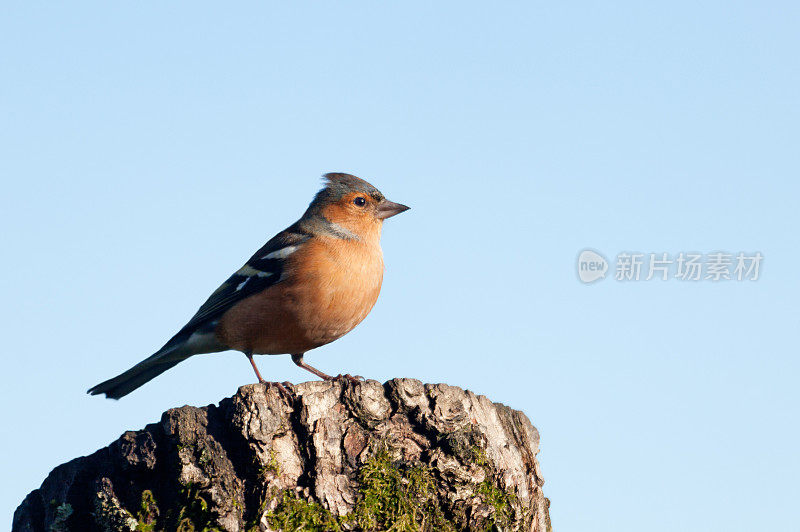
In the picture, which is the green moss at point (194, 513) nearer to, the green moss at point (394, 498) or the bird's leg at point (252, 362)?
the green moss at point (394, 498)

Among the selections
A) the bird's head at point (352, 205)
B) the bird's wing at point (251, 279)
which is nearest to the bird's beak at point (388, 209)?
the bird's head at point (352, 205)

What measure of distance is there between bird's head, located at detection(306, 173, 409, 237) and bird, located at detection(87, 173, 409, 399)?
0.01 meters

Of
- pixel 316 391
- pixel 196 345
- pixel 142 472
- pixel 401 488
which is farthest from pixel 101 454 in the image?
pixel 196 345

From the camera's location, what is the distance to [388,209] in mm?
9406

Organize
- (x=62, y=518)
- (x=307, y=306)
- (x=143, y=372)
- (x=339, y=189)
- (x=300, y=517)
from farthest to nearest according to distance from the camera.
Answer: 1. (x=339, y=189)
2. (x=143, y=372)
3. (x=307, y=306)
4. (x=62, y=518)
5. (x=300, y=517)

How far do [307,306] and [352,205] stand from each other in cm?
183

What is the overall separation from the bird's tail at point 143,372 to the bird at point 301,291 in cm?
1

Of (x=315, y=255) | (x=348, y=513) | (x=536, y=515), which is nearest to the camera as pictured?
(x=348, y=513)

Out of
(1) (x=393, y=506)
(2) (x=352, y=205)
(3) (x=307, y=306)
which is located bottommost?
(1) (x=393, y=506)

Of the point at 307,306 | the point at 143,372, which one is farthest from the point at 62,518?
the point at 143,372

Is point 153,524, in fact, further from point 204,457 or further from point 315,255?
point 315,255

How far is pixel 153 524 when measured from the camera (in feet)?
15.6

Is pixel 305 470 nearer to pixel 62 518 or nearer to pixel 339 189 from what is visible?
pixel 62 518

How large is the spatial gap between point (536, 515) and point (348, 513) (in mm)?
1577
